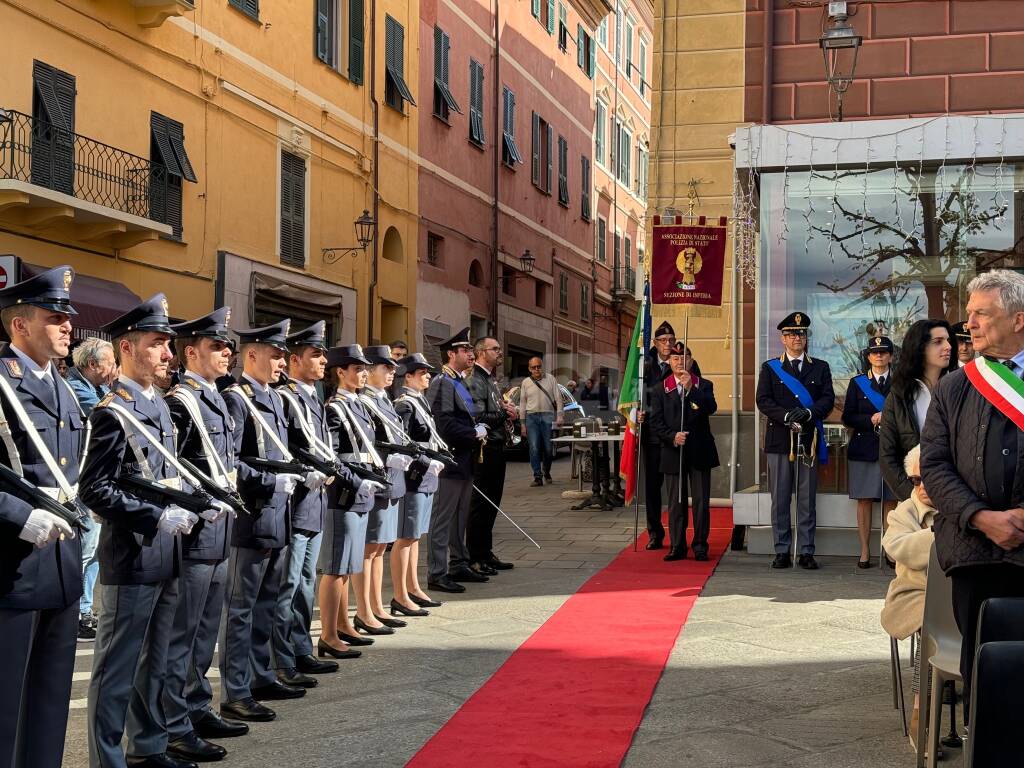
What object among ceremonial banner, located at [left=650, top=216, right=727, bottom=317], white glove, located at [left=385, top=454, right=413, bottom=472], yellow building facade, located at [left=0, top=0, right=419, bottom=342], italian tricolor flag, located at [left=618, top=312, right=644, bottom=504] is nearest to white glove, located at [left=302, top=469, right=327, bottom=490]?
white glove, located at [left=385, top=454, right=413, bottom=472]

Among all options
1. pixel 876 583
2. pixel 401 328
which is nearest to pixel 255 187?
pixel 401 328

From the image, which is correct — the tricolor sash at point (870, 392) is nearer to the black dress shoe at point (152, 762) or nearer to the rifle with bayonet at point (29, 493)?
the black dress shoe at point (152, 762)

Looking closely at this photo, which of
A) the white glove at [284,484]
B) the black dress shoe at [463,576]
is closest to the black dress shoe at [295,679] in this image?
the white glove at [284,484]

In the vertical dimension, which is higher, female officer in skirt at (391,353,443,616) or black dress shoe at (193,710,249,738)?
female officer in skirt at (391,353,443,616)

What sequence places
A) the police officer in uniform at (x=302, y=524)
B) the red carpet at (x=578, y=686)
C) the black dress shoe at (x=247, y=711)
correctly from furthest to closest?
the police officer in uniform at (x=302, y=524) → the black dress shoe at (x=247, y=711) → the red carpet at (x=578, y=686)

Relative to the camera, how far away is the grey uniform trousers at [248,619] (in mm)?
6246

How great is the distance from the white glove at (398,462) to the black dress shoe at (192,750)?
9.56 ft

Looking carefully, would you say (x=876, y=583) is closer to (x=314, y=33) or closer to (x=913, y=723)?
(x=913, y=723)

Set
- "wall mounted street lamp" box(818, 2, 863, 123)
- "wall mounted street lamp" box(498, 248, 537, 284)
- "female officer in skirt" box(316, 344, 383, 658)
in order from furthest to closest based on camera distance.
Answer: "wall mounted street lamp" box(498, 248, 537, 284) < "wall mounted street lamp" box(818, 2, 863, 123) < "female officer in skirt" box(316, 344, 383, 658)

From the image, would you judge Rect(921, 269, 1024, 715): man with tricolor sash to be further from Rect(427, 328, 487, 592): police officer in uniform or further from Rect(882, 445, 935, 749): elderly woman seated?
Rect(427, 328, 487, 592): police officer in uniform

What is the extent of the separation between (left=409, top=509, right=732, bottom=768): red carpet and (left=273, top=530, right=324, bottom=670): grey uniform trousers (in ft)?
3.32

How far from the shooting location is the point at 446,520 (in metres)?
10.0

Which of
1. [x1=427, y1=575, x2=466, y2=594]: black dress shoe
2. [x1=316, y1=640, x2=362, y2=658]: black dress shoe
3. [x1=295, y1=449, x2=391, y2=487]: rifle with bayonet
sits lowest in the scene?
[x1=316, y1=640, x2=362, y2=658]: black dress shoe

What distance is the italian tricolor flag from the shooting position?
13891 mm
